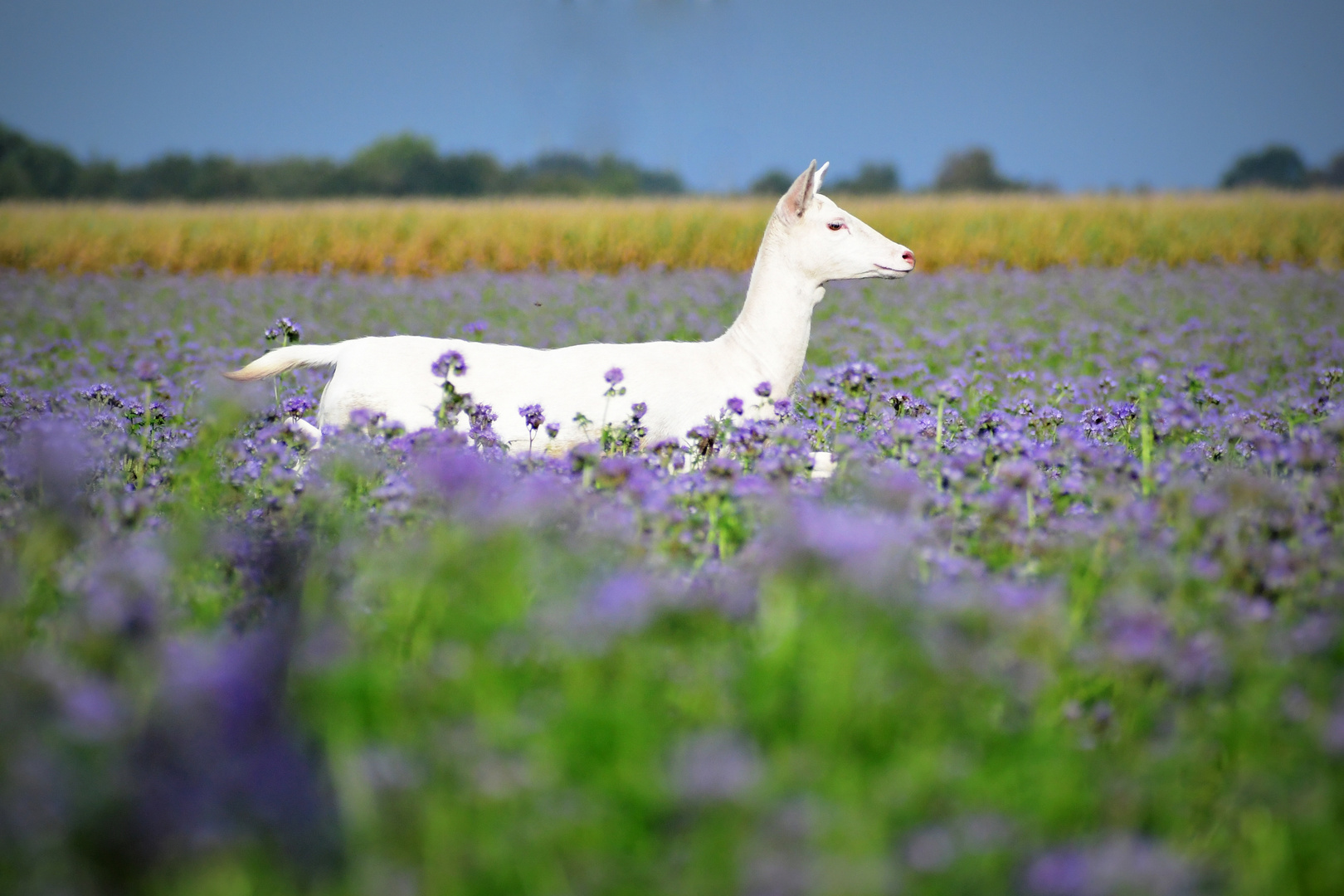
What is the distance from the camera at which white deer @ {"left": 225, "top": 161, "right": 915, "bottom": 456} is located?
4.63 metres

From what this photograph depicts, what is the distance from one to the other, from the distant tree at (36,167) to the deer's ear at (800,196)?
55.7 m

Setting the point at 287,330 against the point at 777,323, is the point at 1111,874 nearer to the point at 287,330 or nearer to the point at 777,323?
the point at 777,323

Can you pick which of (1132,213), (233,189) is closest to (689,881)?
(1132,213)

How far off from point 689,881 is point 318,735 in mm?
853

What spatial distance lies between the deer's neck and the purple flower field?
940 mm

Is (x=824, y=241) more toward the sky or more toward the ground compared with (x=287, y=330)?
more toward the sky

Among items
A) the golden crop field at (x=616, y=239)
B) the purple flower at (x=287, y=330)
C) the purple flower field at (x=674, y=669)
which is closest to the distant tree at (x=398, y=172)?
the golden crop field at (x=616, y=239)

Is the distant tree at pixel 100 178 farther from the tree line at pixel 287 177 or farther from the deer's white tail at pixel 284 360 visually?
the deer's white tail at pixel 284 360

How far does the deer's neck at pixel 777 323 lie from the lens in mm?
4938

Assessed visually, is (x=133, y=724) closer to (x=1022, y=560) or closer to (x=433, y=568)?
(x=433, y=568)

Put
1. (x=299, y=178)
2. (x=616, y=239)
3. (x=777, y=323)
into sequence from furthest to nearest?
1. (x=299, y=178)
2. (x=616, y=239)
3. (x=777, y=323)

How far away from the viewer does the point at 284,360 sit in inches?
183

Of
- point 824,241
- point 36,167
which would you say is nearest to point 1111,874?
point 824,241

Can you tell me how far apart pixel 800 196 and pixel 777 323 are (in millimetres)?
595
